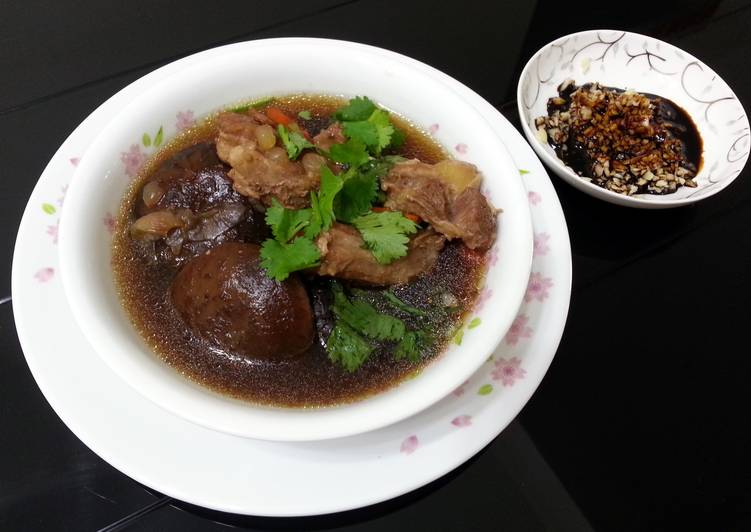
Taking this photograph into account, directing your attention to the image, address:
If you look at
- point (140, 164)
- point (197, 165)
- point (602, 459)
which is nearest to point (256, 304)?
point (197, 165)

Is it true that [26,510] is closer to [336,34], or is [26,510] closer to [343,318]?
[343,318]

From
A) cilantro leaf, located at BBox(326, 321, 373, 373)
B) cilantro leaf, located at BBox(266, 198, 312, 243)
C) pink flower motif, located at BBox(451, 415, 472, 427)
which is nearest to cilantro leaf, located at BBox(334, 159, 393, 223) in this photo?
cilantro leaf, located at BBox(266, 198, 312, 243)

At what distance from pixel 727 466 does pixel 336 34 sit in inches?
104

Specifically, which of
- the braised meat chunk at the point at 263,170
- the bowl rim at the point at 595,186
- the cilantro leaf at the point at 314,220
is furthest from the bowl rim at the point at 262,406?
the bowl rim at the point at 595,186

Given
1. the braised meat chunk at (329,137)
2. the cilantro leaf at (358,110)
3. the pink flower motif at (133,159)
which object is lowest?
the braised meat chunk at (329,137)

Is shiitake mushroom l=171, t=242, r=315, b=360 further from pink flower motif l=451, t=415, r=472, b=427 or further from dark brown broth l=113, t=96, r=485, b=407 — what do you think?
pink flower motif l=451, t=415, r=472, b=427

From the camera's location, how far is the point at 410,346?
1.72 metres

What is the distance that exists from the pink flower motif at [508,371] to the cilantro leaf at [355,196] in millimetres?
640

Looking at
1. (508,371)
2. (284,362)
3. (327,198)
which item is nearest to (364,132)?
(327,198)

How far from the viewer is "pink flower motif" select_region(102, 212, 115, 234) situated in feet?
5.66

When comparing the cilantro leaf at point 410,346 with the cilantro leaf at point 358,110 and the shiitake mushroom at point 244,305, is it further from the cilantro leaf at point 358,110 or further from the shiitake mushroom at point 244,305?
the cilantro leaf at point 358,110

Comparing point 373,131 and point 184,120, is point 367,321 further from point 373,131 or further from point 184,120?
point 184,120

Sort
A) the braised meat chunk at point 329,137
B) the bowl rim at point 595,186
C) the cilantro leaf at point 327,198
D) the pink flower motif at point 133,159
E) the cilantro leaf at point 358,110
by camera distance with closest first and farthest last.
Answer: the cilantro leaf at point 327,198, the pink flower motif at point 133,159, the braised meat chunk at point 329,137, the cilantro leaf at point 358,110, the bowl rim at point 595,186

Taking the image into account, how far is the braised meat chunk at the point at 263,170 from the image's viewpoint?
1721 mm
